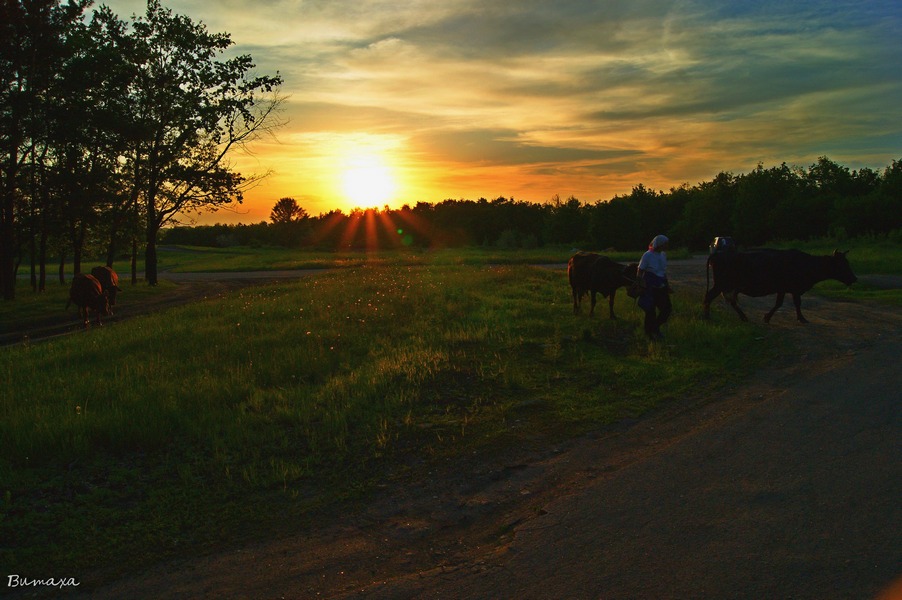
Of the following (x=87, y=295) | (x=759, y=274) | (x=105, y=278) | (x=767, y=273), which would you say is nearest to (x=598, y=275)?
(x=759, y=274)

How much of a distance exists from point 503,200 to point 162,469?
12236 centimetres

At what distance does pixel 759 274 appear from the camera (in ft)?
55.0

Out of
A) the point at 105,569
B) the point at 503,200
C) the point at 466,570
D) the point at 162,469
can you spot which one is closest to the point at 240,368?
the point at 162,469

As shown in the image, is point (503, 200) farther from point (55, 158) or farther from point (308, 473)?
point (308, 473)

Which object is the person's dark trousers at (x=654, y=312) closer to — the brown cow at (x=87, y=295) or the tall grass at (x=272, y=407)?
the tall grass at (x=272, y=407)

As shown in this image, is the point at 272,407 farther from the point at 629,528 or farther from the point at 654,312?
the point at 654,312

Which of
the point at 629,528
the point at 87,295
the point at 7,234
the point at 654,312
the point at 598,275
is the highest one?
the point at 7,234

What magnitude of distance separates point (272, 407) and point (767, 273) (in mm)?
12999

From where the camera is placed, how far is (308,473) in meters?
7.07

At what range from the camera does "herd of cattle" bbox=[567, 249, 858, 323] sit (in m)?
16.7

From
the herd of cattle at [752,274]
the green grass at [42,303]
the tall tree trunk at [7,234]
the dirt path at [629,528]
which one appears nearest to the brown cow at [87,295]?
the green grass at [42,303]

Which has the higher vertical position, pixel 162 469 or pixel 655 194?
pixel 655 194

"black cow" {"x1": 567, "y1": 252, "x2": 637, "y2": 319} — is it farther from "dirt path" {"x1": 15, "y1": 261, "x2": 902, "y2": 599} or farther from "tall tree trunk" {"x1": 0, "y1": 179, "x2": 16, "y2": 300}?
"tall tree trunk" {"x1": 0, "y1": 179, "x2": 16, "y2": 300}

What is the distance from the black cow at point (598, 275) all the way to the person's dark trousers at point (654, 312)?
208 centimetres
